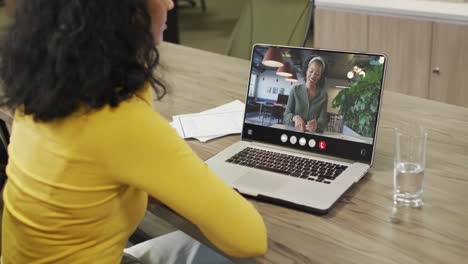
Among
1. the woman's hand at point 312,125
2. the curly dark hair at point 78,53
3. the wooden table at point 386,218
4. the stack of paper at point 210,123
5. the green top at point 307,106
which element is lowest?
the wooden table at point 386,218

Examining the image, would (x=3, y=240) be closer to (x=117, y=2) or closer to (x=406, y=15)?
(x=117, y=2)

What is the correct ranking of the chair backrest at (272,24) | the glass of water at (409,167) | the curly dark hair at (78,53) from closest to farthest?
the curly dark hair at (78,53), the glass of water at (409,167), the chair backrest at (272,24)

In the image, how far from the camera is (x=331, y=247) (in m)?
1.04

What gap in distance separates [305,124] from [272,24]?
4.05 ft

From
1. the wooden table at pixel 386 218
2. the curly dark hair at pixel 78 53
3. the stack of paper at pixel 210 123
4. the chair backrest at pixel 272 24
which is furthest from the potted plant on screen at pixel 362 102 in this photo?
the chair backrest at pixel 272 24

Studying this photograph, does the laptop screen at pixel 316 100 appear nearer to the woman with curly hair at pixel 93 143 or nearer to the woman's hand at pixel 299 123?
the woman's hand at pixel 299 123

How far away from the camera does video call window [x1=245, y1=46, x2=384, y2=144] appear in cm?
130

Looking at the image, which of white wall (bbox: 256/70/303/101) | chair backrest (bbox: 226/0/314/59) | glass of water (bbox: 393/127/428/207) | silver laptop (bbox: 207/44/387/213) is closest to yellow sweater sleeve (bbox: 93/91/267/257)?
silver laptop (bbox: 207/44/387/213)

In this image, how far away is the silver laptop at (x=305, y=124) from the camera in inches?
49.6

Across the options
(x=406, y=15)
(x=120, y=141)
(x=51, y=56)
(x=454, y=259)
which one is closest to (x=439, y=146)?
(x=454, y=259)

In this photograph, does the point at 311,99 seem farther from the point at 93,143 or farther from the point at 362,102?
the point at 93,143

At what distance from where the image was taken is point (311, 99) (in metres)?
1.36

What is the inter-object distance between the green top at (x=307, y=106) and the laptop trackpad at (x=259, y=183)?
18 cm

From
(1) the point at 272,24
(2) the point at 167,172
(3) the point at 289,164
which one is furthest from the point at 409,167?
(1) the point at 272,24
